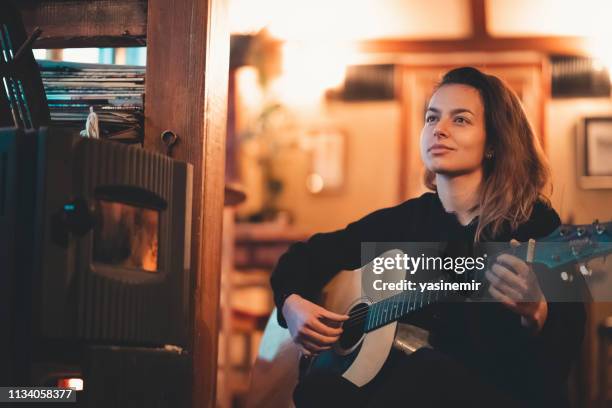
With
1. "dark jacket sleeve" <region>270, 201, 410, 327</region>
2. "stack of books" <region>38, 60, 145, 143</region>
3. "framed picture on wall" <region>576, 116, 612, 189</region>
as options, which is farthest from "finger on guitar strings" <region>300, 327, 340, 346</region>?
"framed picture on wall" <region>576, 116, 612, 189</region>

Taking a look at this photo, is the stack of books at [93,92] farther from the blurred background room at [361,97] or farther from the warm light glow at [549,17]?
the warm light glow at [549,17]

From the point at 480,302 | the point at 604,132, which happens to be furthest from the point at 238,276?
the point at 480,302

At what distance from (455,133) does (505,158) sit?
11 cm

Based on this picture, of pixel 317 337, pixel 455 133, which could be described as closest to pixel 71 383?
pixel 317 337

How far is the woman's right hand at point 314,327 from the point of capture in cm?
159

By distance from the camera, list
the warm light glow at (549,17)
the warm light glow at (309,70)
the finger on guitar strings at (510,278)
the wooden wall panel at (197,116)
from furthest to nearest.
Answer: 1. the warm light glow at (309,70)
2. the warm light glow at (549,17)
3. the wooden wall panel at (197,116)
4. the finger on guitar strings at (510,278)

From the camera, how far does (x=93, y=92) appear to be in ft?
5.25

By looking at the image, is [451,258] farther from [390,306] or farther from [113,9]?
[113,9]

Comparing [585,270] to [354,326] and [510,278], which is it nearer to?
[510,278]

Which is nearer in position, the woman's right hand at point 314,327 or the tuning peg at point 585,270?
the tuning peg at point 585,270

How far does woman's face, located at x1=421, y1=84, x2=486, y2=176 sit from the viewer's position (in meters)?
1.58

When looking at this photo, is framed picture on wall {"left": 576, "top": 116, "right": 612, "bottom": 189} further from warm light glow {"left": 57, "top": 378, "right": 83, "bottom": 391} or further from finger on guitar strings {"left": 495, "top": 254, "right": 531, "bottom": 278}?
warm light glow {"left": 57, "top": 378, "right": 83, "bottom": 391}

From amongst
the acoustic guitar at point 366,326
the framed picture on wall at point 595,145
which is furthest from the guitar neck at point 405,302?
the framed picture on wall at point 595,145

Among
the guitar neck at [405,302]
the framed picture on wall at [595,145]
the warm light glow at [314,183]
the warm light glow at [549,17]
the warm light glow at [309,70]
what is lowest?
the guitar neck at [405,302]
